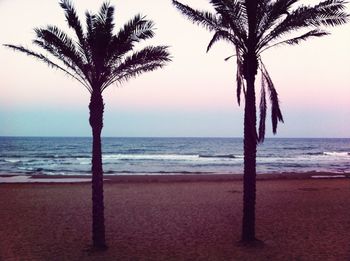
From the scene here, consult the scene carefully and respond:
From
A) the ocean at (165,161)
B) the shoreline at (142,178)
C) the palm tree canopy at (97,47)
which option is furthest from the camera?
the ocean at (165,161)

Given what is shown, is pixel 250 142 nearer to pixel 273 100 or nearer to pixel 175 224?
pixel 273 100

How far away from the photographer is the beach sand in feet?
33.9

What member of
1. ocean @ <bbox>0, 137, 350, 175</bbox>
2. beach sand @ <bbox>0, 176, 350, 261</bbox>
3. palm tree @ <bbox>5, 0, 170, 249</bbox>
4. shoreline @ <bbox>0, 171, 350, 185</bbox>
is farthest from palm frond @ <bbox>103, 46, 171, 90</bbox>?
ocean @ <bbox>0, 137, 350, 175</bbox>

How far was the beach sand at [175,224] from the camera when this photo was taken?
10.3 metres

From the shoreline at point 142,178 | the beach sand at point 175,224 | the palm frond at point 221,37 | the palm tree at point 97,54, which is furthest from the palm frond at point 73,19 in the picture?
the shoreline at point 142,178

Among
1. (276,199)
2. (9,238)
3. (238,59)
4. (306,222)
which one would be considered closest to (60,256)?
(9,238)

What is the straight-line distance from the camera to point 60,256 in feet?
32.9

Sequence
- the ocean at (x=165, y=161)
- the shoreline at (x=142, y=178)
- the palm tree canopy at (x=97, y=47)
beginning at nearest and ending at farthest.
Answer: the palm tree canopy at (x=97, y=47) < the shoreline at (x=142, y=178) < the ocean at (x=165, y=161)

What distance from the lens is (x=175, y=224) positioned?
13445 millimetres

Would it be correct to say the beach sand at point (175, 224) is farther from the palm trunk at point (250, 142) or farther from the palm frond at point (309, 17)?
the palm frond at point (309, 17)

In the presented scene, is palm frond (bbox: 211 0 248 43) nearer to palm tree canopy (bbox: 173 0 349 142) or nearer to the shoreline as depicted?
palm tree canopy (bbox: 173 0 349 142)

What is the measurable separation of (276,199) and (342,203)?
8.75ft

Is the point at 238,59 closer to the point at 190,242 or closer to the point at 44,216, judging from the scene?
the point at 190,242

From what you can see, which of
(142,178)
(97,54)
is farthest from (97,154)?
(142,178)
